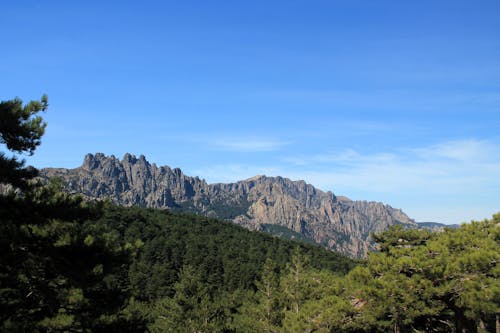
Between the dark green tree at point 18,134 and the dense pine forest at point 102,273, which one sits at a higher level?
the dark green tree at point 18,134

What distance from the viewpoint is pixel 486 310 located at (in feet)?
40.2

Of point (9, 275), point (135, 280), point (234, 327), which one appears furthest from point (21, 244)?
point (135, 280)

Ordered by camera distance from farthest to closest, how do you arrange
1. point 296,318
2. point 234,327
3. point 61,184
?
point 234,327 < point 296,318 < point 61,184

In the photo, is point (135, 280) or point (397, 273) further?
point (135, 280)

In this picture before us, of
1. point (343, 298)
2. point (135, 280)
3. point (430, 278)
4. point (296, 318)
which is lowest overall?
point (135, 280)

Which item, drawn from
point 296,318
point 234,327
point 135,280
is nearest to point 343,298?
point 296,318

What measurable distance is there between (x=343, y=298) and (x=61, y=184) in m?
11.5

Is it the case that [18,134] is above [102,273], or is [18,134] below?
above

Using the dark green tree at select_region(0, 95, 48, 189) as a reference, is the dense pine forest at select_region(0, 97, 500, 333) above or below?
below

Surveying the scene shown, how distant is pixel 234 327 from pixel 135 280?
107 ft

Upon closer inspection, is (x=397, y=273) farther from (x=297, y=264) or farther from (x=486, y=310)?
(x=297, y=264)

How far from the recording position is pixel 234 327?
4094 centimetres

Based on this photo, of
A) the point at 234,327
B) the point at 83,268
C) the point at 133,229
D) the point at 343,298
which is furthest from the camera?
the point at 133,229

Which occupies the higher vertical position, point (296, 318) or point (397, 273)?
point (397, 273)
